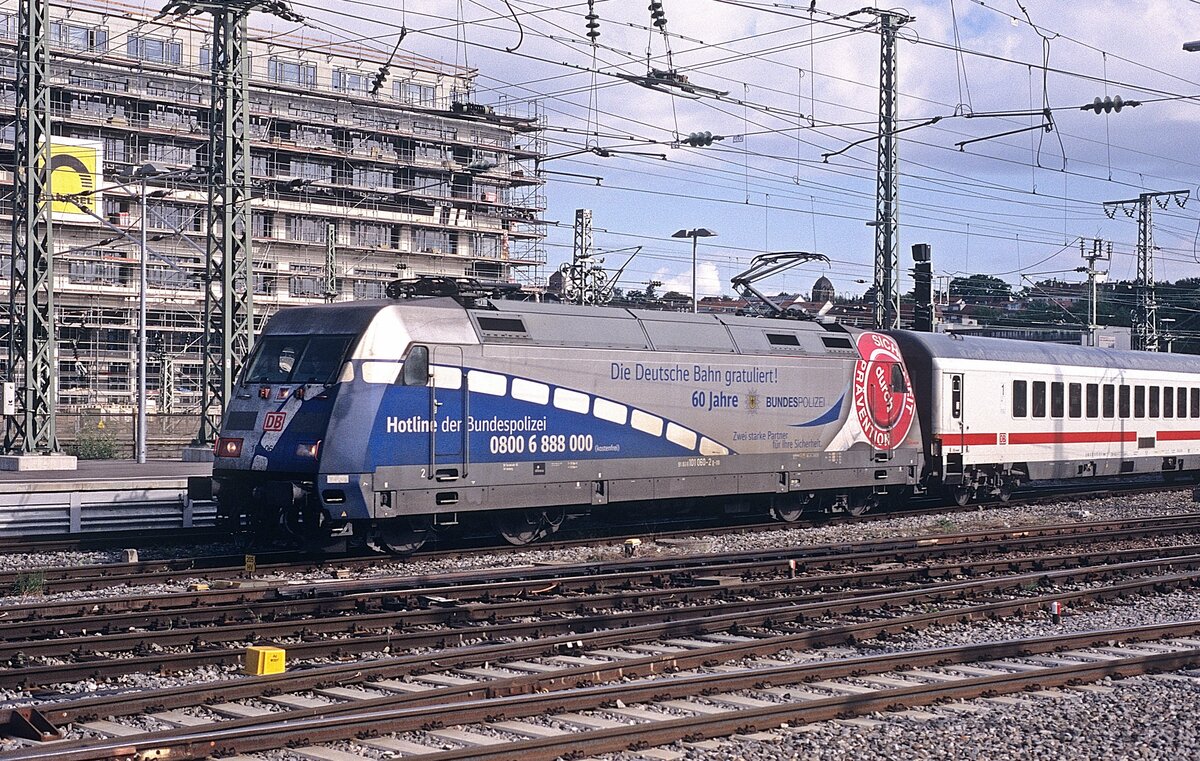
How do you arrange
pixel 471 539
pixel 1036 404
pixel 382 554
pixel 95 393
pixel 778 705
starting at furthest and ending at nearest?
1. pixel 95 393
2. pixel 1036 404
3. pixel 471 539
4. pixel 382 554
5. pixel 778 705

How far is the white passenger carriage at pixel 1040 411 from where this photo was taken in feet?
87.2

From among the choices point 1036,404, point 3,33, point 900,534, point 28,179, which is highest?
point 3,33

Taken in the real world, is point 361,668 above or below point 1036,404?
below

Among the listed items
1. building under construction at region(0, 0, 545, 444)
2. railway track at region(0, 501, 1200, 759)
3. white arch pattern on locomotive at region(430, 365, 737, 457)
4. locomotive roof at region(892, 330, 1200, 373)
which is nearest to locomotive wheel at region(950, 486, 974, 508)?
locomotive roof at region(892, 330, 1200, 373)

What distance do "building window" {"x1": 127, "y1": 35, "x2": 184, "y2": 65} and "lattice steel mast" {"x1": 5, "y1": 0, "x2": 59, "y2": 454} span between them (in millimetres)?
44016

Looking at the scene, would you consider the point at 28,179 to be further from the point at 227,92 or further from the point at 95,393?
the point at 95,393

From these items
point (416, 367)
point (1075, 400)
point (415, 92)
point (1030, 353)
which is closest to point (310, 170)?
point (415, 92)

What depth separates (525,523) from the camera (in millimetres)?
20297

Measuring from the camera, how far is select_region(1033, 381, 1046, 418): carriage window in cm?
2870

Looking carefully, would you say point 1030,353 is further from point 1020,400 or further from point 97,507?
point 97,507

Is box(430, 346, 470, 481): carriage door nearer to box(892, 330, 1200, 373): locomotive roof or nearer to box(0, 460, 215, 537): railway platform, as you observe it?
box(0, 460, 215, 537): railway platform

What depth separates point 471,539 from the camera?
21125 mm

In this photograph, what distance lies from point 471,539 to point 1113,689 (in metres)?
11.9

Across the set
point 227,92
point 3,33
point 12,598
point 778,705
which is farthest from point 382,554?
point 3,33
